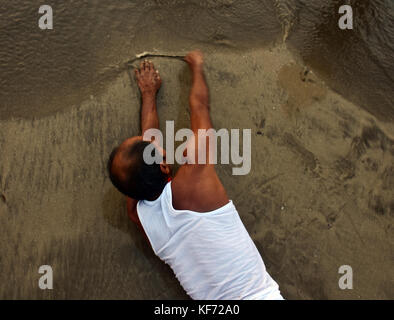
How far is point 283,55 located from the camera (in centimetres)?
198

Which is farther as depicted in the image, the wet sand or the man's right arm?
the wet sand

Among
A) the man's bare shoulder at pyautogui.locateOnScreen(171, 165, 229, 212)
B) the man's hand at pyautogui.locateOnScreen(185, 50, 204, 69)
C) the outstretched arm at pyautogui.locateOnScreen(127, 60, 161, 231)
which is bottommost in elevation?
the man's bare shoulder at pyautogui.locateOnScreen(171, 165, 229, 212)

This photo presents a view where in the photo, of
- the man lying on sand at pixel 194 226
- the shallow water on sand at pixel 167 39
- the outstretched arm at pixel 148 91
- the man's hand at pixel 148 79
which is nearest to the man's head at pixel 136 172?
the man lying on sand at pixel 194 226

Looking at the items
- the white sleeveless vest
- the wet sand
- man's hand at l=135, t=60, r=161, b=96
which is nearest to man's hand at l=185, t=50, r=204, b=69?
the wet sand

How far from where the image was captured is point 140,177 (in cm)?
147

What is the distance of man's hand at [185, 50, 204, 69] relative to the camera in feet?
6.30

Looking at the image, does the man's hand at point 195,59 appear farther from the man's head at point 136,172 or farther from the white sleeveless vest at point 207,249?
the white sleeveless vest at point 207,249

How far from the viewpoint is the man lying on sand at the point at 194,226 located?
58.9 inches

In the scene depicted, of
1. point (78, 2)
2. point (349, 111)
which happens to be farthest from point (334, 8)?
point (78, 2)

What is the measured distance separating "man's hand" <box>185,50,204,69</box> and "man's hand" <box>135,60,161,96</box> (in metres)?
0.20

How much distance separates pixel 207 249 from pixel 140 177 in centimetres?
47

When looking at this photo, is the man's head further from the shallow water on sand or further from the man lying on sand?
the shallow water on sand

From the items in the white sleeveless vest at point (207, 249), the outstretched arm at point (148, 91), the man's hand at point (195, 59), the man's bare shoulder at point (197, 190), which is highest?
the man's hand at point (195, 59)

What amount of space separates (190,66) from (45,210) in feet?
3.86
